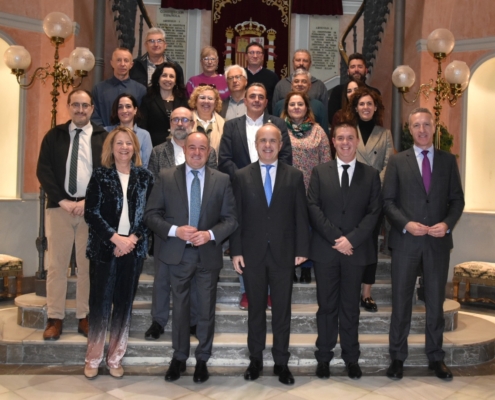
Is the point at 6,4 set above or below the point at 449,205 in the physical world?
above

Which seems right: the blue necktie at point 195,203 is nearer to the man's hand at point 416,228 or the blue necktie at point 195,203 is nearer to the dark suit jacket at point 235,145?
the dark suit jacket at point 235,145

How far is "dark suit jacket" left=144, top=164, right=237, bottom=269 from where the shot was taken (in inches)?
154

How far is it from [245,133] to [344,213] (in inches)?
43.9

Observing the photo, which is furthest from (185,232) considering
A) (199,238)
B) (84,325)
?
(84,325)

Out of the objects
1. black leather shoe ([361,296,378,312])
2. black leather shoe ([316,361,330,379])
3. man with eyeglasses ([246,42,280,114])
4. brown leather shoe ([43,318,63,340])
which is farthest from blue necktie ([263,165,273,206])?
man with eyeglasses ([246,42,280,114])

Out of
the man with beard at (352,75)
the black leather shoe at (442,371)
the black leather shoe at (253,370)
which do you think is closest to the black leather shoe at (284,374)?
the black leather shoe at (253,370)

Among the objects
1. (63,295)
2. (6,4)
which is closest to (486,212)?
(63,295)

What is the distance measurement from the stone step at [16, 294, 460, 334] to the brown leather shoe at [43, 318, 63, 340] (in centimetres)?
19

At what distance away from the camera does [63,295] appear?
437 cm

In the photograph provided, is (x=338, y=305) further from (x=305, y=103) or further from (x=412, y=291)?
(x=305, y=103)

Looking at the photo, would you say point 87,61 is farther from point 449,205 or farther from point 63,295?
point 449,205

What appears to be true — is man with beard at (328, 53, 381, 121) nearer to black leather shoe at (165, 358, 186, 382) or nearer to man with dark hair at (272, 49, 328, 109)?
man with dark hair at (272, 49, 328, 109)

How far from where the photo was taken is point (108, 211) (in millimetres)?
3953

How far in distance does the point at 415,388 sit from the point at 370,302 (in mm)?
970
